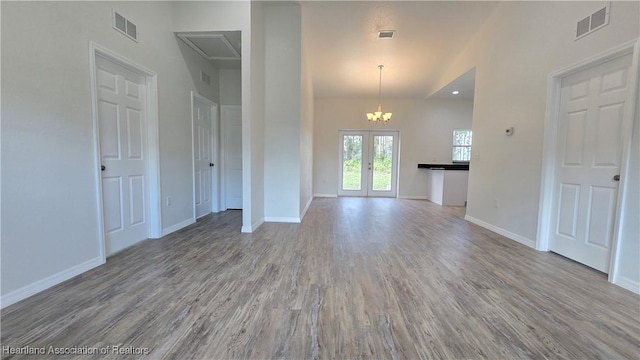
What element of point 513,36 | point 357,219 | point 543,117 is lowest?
point 357,219

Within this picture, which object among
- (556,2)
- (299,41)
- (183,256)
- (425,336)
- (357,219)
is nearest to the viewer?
(425,336)

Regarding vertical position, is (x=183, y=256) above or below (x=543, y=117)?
below

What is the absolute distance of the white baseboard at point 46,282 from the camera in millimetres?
1719

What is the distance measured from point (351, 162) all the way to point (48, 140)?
6.55 m

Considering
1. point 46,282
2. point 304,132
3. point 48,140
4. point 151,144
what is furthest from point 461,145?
point 46,282

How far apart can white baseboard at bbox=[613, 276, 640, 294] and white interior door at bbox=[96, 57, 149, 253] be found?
486 cm

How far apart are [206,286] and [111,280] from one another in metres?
0.84

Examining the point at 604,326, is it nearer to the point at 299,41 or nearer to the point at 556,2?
the point at 556,2

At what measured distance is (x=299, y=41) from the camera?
13.0ft

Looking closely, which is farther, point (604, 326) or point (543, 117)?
point (543, 117)

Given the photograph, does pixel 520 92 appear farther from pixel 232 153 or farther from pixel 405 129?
pixel 232 153

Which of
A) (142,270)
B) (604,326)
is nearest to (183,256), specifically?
(142,270)

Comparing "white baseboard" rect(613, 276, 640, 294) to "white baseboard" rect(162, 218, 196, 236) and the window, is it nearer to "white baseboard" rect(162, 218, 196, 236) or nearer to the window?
"white baseboard" rect(162, 218, 196, 236)

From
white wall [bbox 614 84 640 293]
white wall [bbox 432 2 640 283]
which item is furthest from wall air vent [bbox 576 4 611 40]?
white wall [bbox 614 84 640 293]
